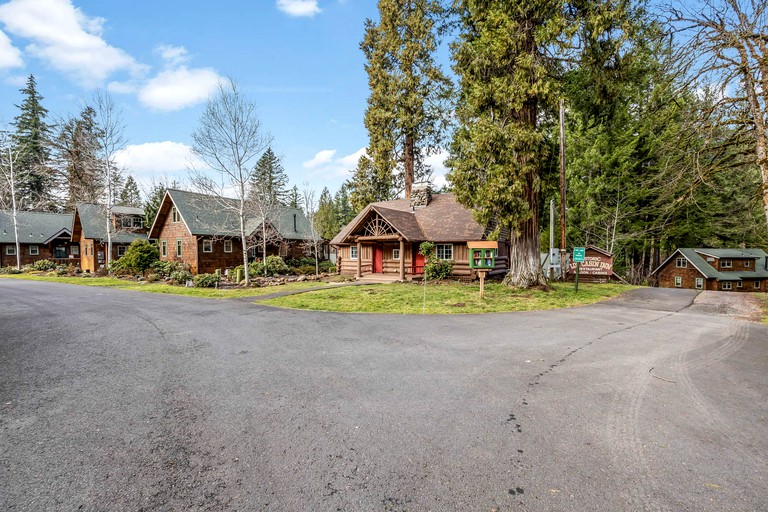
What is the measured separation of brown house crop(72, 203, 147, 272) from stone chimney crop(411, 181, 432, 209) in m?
27.0

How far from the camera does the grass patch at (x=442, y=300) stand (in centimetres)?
1152

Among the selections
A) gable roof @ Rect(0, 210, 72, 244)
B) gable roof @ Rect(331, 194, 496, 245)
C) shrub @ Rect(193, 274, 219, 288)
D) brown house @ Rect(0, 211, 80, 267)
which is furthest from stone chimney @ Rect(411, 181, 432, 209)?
gable roof @ Rect(0, 210, 72, 244)

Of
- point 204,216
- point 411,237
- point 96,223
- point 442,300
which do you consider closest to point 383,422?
point 442,300

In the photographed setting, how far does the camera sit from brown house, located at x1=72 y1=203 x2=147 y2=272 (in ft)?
103

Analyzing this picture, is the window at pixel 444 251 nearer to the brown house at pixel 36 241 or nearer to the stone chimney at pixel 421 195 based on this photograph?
the stone chimney at pixel 421 195

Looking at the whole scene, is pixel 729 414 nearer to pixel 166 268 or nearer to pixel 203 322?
pixel 203 322

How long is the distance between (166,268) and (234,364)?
22025mm

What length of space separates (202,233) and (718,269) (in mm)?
42869

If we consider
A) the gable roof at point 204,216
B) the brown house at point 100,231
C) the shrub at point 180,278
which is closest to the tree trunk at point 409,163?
the gable roof at point 204,216

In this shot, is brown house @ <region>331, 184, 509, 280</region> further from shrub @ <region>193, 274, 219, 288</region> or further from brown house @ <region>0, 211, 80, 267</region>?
brown house @ <region>0, 211, 80, 267</region>

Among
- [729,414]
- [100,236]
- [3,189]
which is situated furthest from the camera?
[3,189]

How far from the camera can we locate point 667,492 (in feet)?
8.59

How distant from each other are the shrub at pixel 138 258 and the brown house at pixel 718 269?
43.6 meters

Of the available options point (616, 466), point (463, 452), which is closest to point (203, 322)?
point (463, 452)
